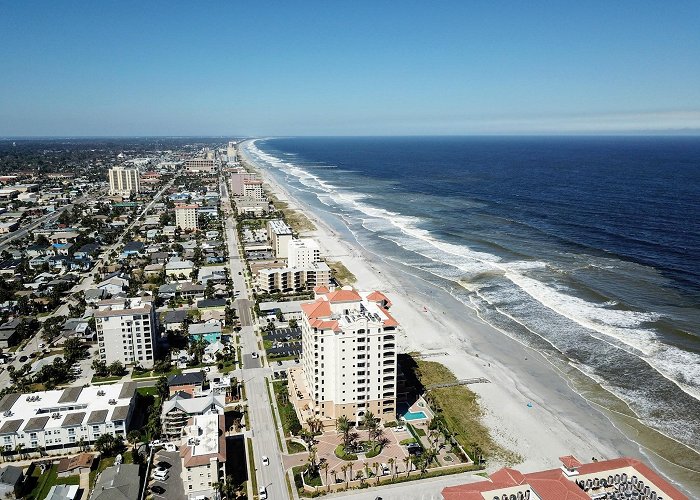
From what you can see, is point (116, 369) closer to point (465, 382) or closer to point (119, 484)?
point (119, 484)

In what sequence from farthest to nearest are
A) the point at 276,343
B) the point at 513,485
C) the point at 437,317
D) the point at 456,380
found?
the point at 437,317 < the point at 276,343 < the point at 456,380 < the point at 513,485

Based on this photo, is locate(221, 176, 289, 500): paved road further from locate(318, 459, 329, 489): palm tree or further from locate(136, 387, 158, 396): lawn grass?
locate(136, 387, 158, 396): lawn grass

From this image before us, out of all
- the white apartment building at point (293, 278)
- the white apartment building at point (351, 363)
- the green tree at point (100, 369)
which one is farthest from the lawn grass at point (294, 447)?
the white apartment building at point (293, 278)

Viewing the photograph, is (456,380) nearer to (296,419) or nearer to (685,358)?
(296,419)

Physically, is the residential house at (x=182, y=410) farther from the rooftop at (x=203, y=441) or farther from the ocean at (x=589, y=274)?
the ocean at (x=589, y=274)

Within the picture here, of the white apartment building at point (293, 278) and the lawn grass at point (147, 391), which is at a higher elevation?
the white apartment building at point (293, 278)

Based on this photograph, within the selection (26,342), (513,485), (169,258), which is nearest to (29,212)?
(169,258)
